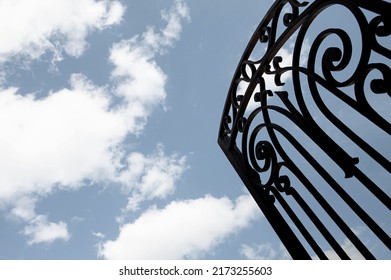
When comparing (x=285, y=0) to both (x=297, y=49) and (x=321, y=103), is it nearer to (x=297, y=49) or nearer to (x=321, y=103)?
(x=297, y=49)

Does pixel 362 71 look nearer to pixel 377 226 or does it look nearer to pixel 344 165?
pixel 344 165

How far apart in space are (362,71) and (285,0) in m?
0.59

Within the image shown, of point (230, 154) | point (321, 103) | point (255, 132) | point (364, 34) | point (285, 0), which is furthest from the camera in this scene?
point (230, 154)

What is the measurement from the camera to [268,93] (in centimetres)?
164

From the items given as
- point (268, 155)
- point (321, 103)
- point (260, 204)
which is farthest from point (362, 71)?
point (260, 204)

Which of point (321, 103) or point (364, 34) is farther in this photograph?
point (321, 103)

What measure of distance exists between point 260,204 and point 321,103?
0.55 m

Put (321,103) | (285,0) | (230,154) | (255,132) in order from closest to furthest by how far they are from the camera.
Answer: (321,103), (285,0), (255,132), (230,154)

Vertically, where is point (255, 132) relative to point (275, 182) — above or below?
above

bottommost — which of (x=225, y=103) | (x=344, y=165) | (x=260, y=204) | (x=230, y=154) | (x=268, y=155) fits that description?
(x=344, y=165)

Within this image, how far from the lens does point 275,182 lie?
1.56 metres

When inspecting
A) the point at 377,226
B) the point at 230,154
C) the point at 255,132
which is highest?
the point at 230,154

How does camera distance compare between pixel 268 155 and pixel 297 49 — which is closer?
pixel 297 49

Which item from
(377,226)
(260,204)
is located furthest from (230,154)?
(377,226)
